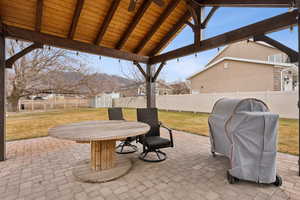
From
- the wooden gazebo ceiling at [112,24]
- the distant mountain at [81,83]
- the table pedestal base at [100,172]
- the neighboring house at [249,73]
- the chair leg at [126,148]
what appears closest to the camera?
the table pedestal base at [100,172]

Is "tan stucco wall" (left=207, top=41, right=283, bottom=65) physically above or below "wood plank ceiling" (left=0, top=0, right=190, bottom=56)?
above

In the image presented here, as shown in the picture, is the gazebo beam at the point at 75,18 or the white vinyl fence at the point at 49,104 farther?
the white vinyl fence at the point at 49,104

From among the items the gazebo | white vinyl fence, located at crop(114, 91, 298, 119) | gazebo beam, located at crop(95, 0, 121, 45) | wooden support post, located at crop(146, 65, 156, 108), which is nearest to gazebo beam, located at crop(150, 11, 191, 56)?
the gazebo

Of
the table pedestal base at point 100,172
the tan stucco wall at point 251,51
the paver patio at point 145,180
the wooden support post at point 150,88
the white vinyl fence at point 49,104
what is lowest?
the paver patio at point 145,180

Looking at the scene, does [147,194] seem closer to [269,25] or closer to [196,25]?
[269,25]

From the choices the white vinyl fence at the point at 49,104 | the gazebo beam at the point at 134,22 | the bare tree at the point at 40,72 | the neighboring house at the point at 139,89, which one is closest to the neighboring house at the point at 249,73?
the neighboring house at the point at 139,89

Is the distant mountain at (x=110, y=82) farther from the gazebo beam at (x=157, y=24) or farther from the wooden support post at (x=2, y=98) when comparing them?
the wooden support post at (x=2, y=98)

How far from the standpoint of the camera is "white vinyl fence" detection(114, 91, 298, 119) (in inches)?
256

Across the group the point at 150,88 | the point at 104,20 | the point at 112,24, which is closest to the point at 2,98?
the point at 104,20

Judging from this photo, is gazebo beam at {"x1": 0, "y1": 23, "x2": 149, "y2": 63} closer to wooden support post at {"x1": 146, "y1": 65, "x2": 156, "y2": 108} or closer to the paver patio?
wooden support post at {"x1": 146, "y1": 65, "x2": 156, "y2": 108}

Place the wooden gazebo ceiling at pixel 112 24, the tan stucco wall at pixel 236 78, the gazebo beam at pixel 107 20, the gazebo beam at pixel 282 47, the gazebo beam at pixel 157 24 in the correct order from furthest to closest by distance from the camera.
A: the tan stucco wall at pixel 236 78 → the gazebo beam at pixel 157 24 → the gazebo beam at pixel 107 20 → the wooden gazebo ceiling at pixel 112 24 → the gazebo beam at pixel 282 47

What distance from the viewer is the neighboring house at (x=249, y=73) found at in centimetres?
800

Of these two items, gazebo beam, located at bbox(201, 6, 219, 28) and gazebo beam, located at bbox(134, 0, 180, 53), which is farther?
gazebo beam, located at bbox(134, 0, 180, 53)

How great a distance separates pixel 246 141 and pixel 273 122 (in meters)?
0.42
